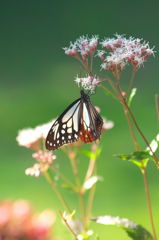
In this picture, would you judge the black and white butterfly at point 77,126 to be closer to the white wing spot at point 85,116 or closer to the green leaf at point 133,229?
the white wing spot at point 85,116

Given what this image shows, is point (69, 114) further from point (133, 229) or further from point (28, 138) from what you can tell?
point (133, 229)

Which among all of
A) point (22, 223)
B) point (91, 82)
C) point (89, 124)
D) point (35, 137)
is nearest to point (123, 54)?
point (91, 82)

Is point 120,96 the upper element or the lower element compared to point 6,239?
upper

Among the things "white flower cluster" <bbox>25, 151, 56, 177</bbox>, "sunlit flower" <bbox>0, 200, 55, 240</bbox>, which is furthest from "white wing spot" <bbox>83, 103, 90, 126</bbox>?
"sunlit flower" <bbox>0, 200, 55, 240</bbox>

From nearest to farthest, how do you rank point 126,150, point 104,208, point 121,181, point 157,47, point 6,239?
point 6,239
point 104,208
point 121,181
point 126,150
point 157,47

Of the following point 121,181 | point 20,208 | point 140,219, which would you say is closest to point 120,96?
point 20,208

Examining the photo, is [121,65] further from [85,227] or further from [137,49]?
[85,227]

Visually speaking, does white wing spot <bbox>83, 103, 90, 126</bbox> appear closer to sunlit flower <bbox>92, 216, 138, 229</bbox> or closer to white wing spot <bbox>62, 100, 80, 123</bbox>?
white wing spot <bbox>62, 100, 80, 123</bbox>
